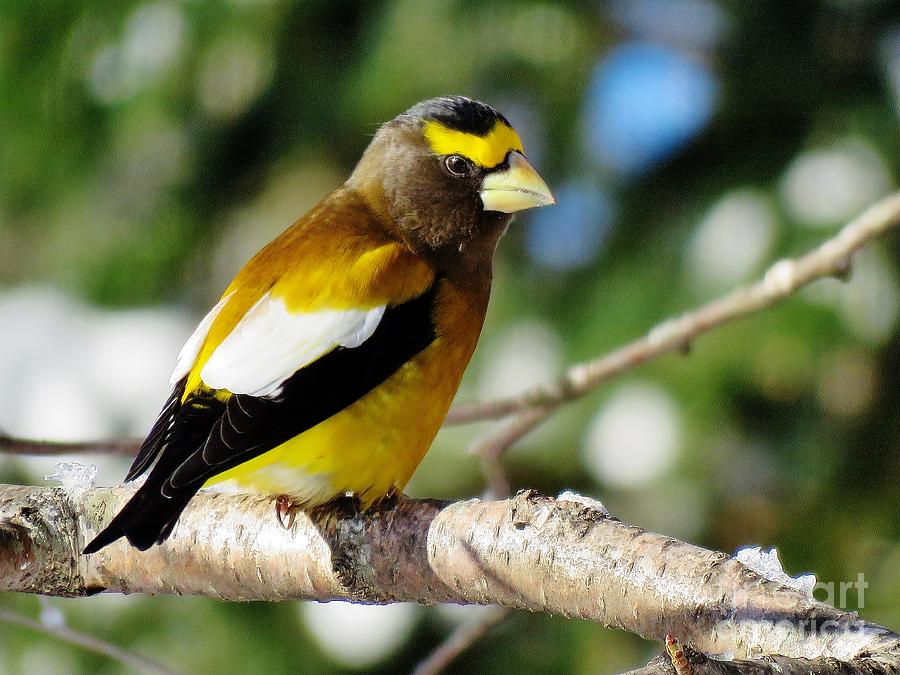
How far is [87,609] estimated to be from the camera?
4.68 m

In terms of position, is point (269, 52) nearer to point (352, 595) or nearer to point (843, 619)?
point (352, 595)

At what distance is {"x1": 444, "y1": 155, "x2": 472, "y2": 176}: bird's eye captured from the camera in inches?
130

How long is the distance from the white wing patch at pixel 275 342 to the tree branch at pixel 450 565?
265 mm

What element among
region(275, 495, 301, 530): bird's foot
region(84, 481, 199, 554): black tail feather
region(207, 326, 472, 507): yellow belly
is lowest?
Result: region(84, 481, 199, 554): black tail feather

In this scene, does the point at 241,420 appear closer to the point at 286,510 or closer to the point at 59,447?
the point at 286,510

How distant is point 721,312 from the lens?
2.71 meters

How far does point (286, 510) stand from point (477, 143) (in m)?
1.23

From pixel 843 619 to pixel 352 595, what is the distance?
1.04m

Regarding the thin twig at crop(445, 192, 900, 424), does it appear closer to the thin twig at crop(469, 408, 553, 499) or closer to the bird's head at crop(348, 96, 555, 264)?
the thin twig at crop(469, 408, 553, 499)

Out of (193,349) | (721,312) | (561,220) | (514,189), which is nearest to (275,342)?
(193,349)

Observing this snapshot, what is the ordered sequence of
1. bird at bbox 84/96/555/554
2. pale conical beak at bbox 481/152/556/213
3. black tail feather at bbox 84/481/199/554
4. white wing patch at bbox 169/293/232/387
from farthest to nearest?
pale conical beak at bbox 481/152/556/213
white wing patch at bbox 169/293/232/387
bird at bbox 84/96/555/554
black tail feather at bbox 84/481/199/554

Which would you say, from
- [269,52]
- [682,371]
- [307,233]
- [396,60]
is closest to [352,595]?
[307,233]

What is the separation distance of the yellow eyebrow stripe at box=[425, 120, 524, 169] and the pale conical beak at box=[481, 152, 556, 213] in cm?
3

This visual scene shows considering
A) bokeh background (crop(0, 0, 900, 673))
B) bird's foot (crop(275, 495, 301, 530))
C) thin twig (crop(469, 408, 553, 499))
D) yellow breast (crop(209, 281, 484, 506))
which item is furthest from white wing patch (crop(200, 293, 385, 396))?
bokeh background (crop(0, 0, 900, 673))
